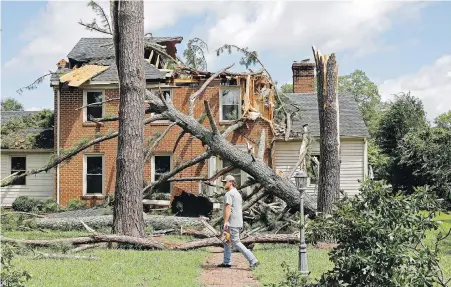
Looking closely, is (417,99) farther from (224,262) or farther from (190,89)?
(224,262)

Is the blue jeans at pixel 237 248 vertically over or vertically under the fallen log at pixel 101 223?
over

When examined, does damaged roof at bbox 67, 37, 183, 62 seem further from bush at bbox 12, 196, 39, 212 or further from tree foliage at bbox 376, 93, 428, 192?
tree foliage at bbox 376, 93, 428, 192

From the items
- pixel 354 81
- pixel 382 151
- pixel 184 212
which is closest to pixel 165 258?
pixel 184 212

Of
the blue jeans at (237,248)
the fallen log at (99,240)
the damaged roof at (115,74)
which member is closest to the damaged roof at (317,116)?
the damaged roof at (115,74)

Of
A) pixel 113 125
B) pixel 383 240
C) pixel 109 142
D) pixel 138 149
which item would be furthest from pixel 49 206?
pixel 383 240

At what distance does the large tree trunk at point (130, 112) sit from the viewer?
524 inches

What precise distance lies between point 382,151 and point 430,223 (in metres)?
25.4

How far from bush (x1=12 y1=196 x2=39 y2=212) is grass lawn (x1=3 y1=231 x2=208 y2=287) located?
40.3 ft

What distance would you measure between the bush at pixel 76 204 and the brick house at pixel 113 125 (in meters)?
0.33

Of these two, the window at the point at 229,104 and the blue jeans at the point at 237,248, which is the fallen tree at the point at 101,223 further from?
the window at the point at 229,104

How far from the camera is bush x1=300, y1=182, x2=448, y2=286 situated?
239 inches

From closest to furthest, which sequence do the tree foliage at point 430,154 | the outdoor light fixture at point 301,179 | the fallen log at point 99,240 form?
1. the outdoor light fixture at point 301,179
2. the fallen log at point 99,240
3. the tree foliage at point 430,154

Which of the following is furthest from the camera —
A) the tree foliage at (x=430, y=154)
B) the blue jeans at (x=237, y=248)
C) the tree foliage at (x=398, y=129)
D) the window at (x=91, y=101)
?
the tree foliage at (x=398, y=129)

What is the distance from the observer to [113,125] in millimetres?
24469
